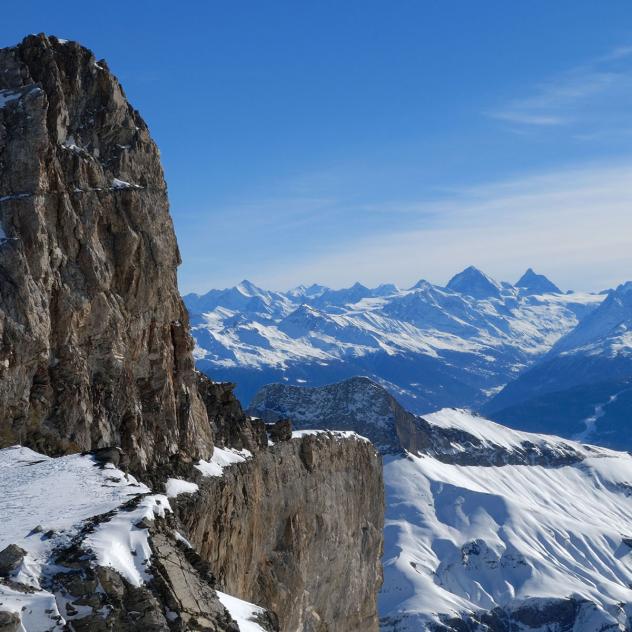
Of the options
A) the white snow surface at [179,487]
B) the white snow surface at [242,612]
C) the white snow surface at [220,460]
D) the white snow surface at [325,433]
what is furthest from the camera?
the white snow surface at [325,433]

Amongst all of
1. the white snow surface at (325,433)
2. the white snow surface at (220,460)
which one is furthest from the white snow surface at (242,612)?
the white snow surface at (325,433)

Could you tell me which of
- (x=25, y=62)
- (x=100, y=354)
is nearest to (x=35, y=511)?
(x=100, y=354)

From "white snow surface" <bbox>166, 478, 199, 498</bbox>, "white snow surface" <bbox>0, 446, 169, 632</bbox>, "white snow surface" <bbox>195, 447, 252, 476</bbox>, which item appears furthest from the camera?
"white snow surface" <bbox>195, 447, 252, 476</bbox>

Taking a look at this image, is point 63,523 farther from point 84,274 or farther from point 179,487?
point 179,487

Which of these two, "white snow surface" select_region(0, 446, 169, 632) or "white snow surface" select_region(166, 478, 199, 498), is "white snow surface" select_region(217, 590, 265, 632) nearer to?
"white snow surface" select_region(0, 446, 169, 632)

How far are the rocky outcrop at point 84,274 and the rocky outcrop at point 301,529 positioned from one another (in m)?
4.75

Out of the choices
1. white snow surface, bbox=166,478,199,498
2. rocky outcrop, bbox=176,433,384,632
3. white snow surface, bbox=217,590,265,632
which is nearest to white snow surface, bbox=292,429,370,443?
rocky outcrop, bbox=176,433,384,632

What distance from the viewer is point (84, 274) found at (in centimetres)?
5038

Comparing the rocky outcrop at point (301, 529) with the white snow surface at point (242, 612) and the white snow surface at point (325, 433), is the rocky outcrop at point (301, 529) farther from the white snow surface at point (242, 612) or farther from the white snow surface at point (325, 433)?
the white snow surface at point (242, 612)

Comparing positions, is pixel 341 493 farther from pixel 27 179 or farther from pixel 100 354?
pixel 27 179

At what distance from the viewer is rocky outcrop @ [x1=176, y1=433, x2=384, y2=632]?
59.4 m

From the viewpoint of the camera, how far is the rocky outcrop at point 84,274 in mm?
45969

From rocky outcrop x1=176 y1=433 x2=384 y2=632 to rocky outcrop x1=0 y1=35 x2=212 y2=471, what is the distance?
4.75 metres

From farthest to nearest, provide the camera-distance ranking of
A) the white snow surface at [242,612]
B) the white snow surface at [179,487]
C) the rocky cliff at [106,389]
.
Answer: the white snow surface at [179,487], the white snow surface at [242,612], the rocky cliff at [106,389]
